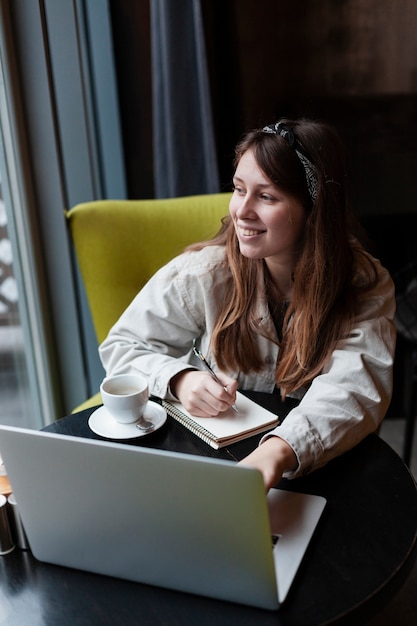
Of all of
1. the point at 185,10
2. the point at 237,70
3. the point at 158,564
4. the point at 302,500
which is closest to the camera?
the point at 158,564

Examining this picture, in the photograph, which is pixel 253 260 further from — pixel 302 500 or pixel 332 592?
pixel 332 592

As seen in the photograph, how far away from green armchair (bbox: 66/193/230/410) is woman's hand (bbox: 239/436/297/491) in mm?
787

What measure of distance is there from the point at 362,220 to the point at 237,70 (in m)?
0.70

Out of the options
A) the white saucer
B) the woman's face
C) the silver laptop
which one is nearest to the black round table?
the silver laptop

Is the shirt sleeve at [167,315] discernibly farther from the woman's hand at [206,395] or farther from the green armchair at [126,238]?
the green armchair at [126,238]

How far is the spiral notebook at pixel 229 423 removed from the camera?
41.7 inches

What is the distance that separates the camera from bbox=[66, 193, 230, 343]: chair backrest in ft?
5.48

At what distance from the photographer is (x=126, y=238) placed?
66.2 inches

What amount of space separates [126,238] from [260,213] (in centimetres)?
56

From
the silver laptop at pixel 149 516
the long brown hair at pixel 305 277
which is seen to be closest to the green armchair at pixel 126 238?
the long brown hair at pixel 305 277

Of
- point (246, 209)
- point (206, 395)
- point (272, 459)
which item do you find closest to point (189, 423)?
point (206, 395)

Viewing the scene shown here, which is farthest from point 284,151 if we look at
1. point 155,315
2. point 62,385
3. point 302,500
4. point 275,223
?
point 62,385

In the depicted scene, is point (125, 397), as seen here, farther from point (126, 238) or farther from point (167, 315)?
point (126, 238)

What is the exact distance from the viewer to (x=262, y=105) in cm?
220
